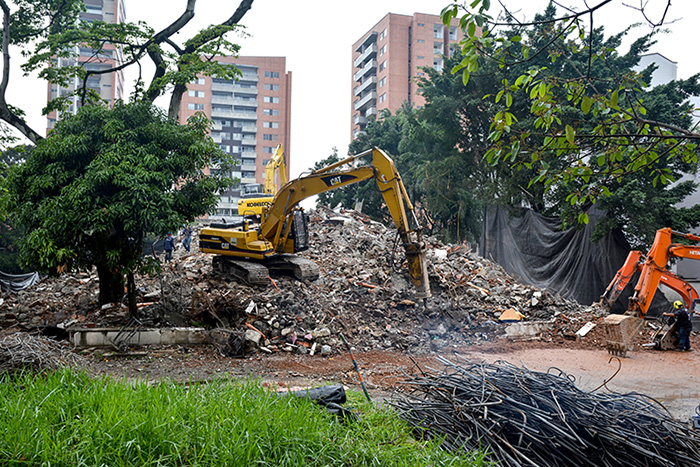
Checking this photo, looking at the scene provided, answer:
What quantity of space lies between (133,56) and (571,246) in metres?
14.3

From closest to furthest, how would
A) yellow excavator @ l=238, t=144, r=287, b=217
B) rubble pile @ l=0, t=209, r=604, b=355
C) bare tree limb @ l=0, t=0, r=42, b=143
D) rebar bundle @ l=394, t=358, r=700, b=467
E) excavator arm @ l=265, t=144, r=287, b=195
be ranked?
rebar bundle @ l=394, t=358, r=700, b=467
rubble pile @ l=0, t=209, r=604, b=355
bare tree limb @ l=0, t=0, r=42, b=143
excavator arm @ l=265, t=144, r=287, b=195
yellow excavator @ l=238, t=144, r=287, b=217

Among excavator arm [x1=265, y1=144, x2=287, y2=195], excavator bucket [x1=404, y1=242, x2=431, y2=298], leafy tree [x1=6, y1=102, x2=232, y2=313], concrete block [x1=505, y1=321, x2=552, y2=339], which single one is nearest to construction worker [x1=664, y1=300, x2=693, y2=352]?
concrete block [x1=505, y1=321, x2=552, y2=339]

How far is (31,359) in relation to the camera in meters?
4.85

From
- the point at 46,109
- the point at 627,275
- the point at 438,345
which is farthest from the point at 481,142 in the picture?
the point at 46,109

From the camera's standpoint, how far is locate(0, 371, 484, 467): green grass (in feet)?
9.34

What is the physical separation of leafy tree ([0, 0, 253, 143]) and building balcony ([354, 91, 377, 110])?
53.7 meters

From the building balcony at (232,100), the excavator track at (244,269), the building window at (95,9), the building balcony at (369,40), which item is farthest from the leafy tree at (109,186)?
the building window at (95,9)

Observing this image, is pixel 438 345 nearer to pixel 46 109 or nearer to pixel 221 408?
pixel 221 408

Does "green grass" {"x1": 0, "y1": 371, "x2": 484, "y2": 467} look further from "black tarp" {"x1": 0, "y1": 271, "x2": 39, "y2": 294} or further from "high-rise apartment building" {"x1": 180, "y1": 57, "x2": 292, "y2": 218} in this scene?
"high-rise apartment building" {"x1": 180, "y1": 57, "x2": 292, "y2": 218}

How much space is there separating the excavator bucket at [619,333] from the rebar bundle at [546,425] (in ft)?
22.3

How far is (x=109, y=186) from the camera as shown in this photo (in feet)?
30.9

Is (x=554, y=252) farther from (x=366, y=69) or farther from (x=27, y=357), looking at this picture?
(x=366, y=69)

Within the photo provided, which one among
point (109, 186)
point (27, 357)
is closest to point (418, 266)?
point (109, 186)

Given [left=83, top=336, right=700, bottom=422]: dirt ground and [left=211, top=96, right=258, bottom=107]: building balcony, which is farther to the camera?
[left=211, top=96, right=258, bottom=107]: building balcony
